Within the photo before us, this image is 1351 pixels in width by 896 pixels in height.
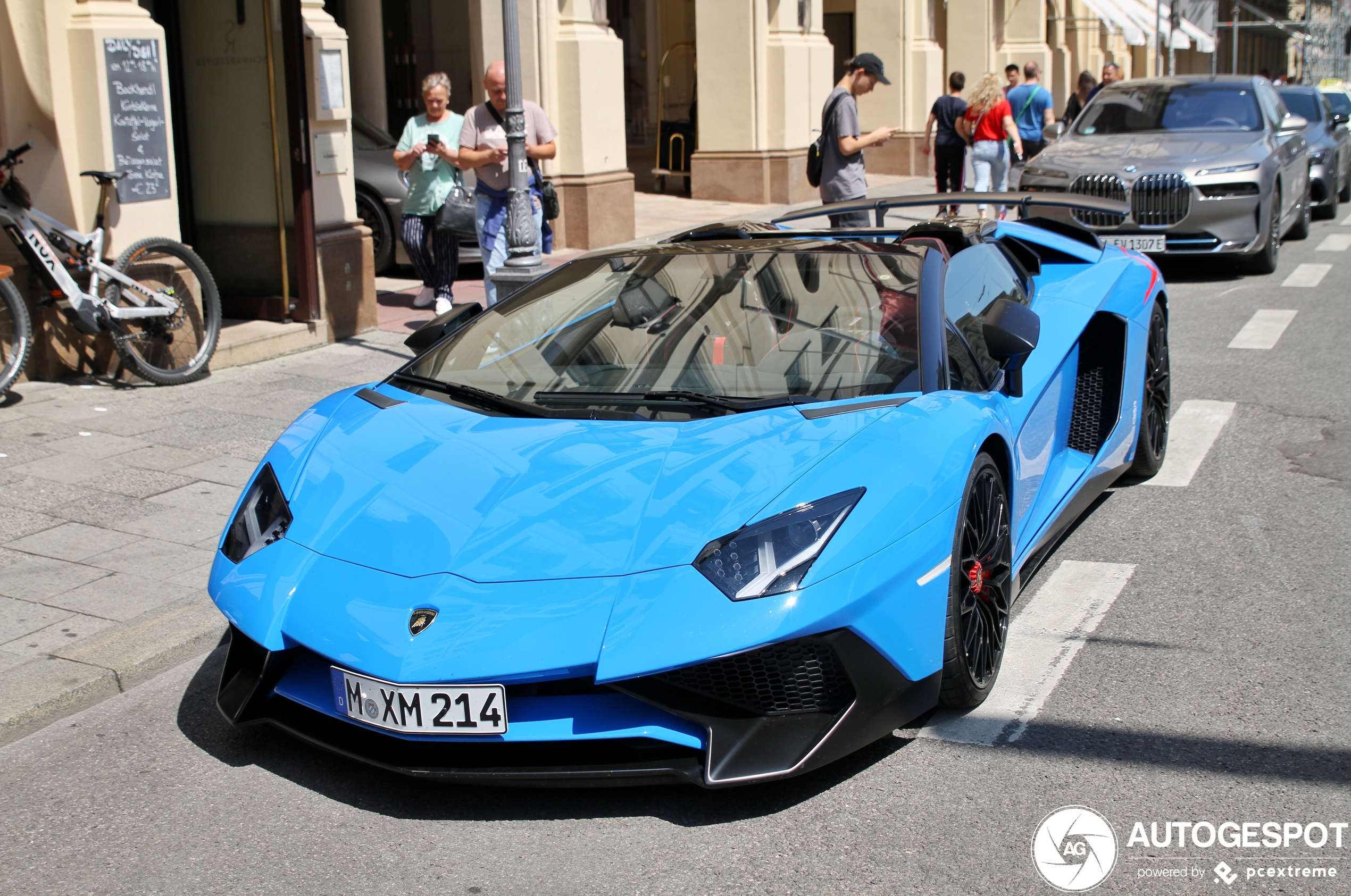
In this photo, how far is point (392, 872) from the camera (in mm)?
2982

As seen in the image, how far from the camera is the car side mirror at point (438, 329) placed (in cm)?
472

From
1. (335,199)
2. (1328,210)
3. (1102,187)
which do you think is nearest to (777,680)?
(335,199)

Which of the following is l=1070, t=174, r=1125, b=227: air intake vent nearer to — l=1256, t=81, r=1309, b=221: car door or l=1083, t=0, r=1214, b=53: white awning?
l=1256, t=81, r=1309, b=221: car door

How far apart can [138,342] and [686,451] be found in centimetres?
536

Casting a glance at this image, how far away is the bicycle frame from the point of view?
7.33 metres

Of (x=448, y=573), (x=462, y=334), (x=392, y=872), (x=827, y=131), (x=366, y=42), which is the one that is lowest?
(x=392, y=872)

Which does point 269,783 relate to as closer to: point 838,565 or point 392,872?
point 392,872

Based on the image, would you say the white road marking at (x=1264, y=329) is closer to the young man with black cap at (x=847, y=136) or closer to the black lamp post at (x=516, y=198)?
the young man with black cap at (x=847, y=136)

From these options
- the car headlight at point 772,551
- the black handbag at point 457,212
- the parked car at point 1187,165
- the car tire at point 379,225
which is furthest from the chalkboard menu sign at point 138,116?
the parked car at point 1187,165

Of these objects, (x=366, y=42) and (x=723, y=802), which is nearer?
(x=723, y=802)

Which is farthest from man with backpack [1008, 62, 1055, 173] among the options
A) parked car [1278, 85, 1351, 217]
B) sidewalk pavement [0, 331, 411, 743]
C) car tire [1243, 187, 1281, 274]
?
sidewalk pavement [0, 331, 411, 743]

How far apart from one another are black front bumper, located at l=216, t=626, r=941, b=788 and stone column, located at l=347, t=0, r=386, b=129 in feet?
45.3

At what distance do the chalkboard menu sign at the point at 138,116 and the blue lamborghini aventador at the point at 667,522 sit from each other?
4.21m

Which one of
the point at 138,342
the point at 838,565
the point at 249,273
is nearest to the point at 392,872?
the point at 838,565
